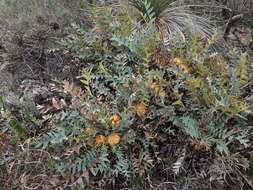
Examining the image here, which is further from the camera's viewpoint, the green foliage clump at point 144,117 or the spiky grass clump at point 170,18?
the spiky grass clump at point 170,18

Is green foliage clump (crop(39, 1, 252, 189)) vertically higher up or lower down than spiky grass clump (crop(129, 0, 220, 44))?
lower down

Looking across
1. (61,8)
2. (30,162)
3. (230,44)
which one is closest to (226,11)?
(230,44)

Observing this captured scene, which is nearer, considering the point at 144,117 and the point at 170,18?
the point at 144,117

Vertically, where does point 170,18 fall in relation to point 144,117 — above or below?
above

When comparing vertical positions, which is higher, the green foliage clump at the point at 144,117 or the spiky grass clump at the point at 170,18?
the spiky grass clump at the point at 170,18

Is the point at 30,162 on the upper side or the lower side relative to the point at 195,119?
lower

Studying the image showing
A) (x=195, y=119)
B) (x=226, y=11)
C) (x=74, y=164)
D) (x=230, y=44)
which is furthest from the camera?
(x=226, y=11)

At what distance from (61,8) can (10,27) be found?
53 cm

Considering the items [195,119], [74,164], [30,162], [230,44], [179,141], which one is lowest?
[30,162]

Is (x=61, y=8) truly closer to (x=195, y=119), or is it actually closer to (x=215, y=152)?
(x=195, y=119)

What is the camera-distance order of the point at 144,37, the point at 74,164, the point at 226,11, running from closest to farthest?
the point at 74,164, the point at 144,37, the point at 226,11

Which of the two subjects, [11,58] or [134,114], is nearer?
[134,114]

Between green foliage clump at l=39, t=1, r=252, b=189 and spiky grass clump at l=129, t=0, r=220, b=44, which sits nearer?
green foliage clump at l=39, t=1, r=252, b=189

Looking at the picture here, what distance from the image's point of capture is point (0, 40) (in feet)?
8.35
